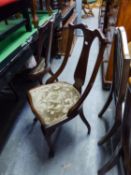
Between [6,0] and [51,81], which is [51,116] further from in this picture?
[6,0]

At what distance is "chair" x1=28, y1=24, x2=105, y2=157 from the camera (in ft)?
4.13

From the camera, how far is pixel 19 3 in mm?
1546

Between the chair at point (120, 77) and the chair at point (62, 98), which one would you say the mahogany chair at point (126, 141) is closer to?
the chair at point (120, 77)

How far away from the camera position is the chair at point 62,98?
1.26 m

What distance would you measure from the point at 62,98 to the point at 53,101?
0.27ft

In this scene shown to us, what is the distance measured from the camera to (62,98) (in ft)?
4.81

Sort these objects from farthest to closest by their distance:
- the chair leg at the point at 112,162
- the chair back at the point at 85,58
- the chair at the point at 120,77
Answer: the chair back at the point at 85,58, the chair leg at the point at 112,162, the chair at the point at 120,77

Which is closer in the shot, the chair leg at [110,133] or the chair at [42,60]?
the chair leg at [110,133]

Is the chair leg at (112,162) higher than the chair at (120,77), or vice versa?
the chair at (120,77)

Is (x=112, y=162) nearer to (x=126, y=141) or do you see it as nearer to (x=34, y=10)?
(x=126, y=141)

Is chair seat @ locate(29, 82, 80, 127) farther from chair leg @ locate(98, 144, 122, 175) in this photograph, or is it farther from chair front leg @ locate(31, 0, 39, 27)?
chair front leg @ locate(31, 0, 39, 27)

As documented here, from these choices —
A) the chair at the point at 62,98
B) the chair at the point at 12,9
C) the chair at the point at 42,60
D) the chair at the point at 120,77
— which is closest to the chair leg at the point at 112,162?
the chair at the point at 120,77

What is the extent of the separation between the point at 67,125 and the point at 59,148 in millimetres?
281

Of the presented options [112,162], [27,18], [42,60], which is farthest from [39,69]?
[112,162]
